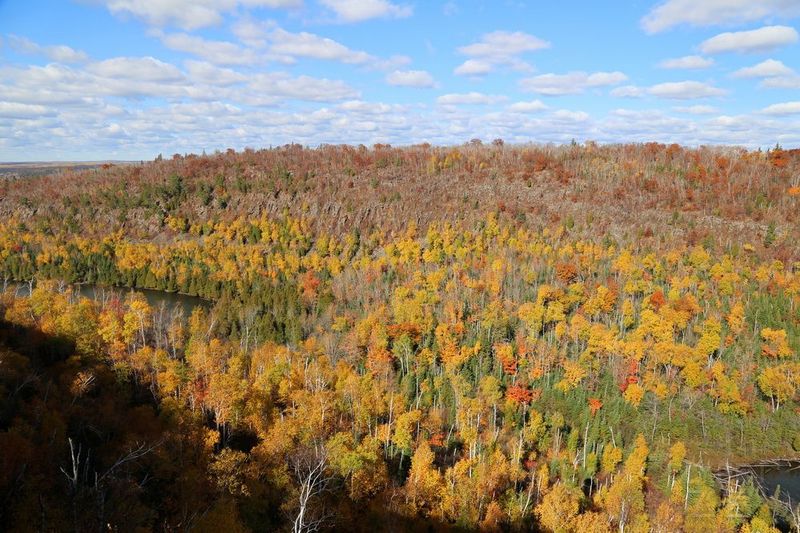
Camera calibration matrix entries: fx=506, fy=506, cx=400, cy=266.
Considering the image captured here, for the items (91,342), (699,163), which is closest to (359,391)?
(91,342)

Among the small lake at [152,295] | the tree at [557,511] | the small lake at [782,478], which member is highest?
the small lake at [152,295]

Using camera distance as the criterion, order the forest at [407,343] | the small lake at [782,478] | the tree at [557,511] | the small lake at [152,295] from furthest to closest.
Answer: the small lake at [152,295], the small lake at [782,478], the tree at [557,511], the forest at [407,343]

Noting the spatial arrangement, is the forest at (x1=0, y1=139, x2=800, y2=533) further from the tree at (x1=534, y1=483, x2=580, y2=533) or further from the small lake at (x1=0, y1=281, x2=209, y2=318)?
the small lake at (x1=0, y1=281, x2=209, y2=318)

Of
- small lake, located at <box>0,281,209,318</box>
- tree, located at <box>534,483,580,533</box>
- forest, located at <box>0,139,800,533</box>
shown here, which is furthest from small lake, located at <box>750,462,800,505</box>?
small lake, located at <box>0,281,209,318</box>

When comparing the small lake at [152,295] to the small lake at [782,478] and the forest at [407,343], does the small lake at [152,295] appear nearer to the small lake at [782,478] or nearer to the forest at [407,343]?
the forest at [407,343]

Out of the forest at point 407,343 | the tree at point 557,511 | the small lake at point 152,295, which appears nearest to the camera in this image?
the forest at point 407,343

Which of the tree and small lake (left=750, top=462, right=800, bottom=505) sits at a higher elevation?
the tree

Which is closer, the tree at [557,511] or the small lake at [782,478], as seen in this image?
the tree at [557,511]

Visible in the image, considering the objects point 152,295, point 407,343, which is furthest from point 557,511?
point 152,295

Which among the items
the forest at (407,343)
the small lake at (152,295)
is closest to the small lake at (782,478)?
the forest at (407,343)
